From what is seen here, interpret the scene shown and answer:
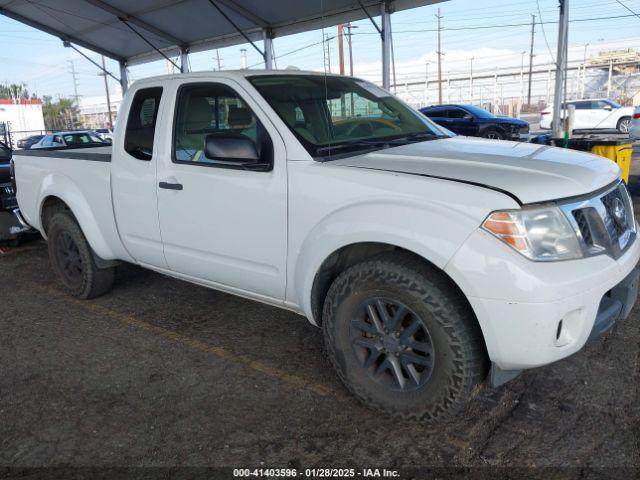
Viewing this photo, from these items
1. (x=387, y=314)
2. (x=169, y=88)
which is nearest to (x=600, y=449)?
(x=387, y=314)

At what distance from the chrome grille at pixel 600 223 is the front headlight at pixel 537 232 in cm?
6

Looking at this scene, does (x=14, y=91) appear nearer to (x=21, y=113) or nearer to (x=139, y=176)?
(x=21, y=113)

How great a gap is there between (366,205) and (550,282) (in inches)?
36.2

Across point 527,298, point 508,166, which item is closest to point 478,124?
point 508,166

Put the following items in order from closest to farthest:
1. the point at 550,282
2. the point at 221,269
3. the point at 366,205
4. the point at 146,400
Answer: the point at 550,282 < the point at 366,205 < the point at 146,400 < the point at 221,269

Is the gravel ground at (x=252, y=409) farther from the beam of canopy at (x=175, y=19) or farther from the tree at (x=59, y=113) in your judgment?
the tree at (x=59, y=113)

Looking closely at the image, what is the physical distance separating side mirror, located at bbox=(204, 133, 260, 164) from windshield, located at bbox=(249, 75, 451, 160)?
28 cm

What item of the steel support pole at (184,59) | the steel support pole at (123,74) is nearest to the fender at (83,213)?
the steel support pole at (184,59)

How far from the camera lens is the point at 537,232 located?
7.72 feet

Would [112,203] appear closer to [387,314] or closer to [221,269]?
[221,269]

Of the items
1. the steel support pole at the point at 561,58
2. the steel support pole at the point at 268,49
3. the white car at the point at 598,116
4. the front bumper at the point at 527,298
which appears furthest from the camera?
the white car at the point at 598,116

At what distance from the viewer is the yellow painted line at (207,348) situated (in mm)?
3272

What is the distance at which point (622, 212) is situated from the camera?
9.51 feet

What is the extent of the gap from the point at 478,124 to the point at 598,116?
979 centimetres
